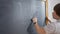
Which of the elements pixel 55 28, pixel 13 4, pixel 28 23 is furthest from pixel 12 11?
pixel 55 28

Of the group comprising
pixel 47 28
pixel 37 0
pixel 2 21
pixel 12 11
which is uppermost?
pixel 37 0

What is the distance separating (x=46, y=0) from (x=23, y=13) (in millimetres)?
451

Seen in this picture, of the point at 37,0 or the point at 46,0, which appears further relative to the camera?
the point at 46,0

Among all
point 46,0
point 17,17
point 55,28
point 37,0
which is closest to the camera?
point 55,28

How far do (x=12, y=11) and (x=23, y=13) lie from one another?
16 cm

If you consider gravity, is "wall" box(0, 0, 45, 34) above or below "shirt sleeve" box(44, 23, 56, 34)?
above

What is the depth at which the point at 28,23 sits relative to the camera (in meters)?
1.55

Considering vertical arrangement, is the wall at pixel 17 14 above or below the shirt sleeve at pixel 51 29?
above

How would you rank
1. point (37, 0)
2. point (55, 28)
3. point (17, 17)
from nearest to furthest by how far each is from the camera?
point (55, 28) → point (17, 17) → point (37, 0)

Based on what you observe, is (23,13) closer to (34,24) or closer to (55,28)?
(34,24)

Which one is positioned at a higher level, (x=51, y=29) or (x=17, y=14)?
(x=17, y=14)

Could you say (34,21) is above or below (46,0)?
below

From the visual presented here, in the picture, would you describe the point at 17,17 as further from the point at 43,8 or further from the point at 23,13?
the point at 43,8

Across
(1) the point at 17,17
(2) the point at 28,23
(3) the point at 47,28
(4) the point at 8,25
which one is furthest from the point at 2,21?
(3) the point at 47,28
